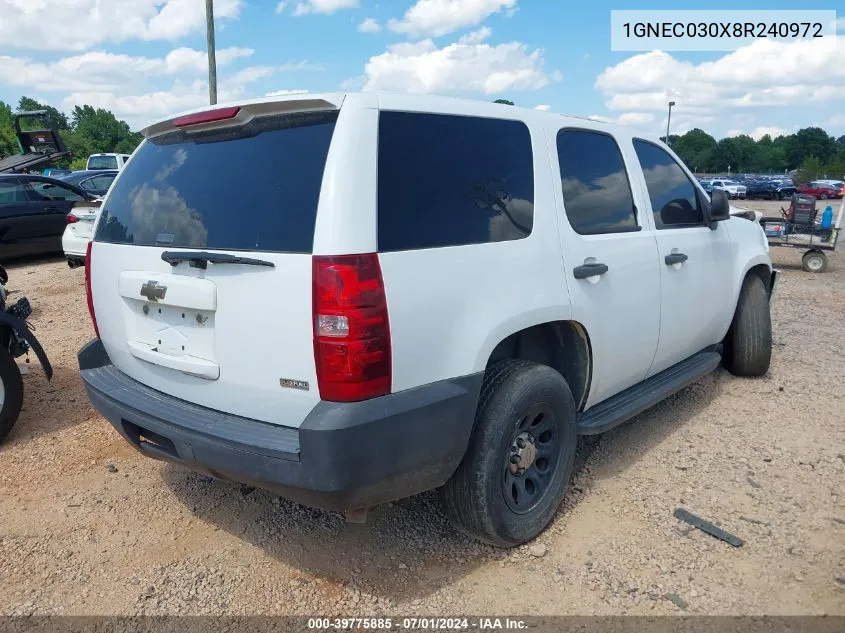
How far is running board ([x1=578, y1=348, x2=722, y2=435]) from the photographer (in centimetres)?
326

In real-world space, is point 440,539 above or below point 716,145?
below

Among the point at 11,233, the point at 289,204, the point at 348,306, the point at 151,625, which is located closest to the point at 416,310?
the point at 348,306

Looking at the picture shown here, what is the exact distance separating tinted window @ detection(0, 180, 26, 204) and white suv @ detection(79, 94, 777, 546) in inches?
373

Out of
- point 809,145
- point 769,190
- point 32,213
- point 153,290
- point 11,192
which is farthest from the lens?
point 809,145

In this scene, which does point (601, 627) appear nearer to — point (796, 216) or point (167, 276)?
point (167, 276)

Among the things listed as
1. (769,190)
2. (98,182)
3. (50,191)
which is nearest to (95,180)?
(98,182)

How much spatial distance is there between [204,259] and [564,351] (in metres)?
1.82

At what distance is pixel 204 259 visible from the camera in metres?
2.37

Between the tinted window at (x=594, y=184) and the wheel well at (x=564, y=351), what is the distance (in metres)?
0.51

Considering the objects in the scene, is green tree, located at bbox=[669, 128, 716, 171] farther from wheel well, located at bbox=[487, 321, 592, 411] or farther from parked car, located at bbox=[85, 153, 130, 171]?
wheel well, located at bbox=[487, 321, 592, 411]

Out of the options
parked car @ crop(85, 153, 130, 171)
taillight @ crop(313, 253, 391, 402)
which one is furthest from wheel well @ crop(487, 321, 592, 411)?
parked car @ crop(85, 153, 130, 171)

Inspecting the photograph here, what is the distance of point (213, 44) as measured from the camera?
12594 millimetres

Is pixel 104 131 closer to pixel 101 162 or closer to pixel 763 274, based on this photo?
pixel 101 162

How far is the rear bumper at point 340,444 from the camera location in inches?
84.7
